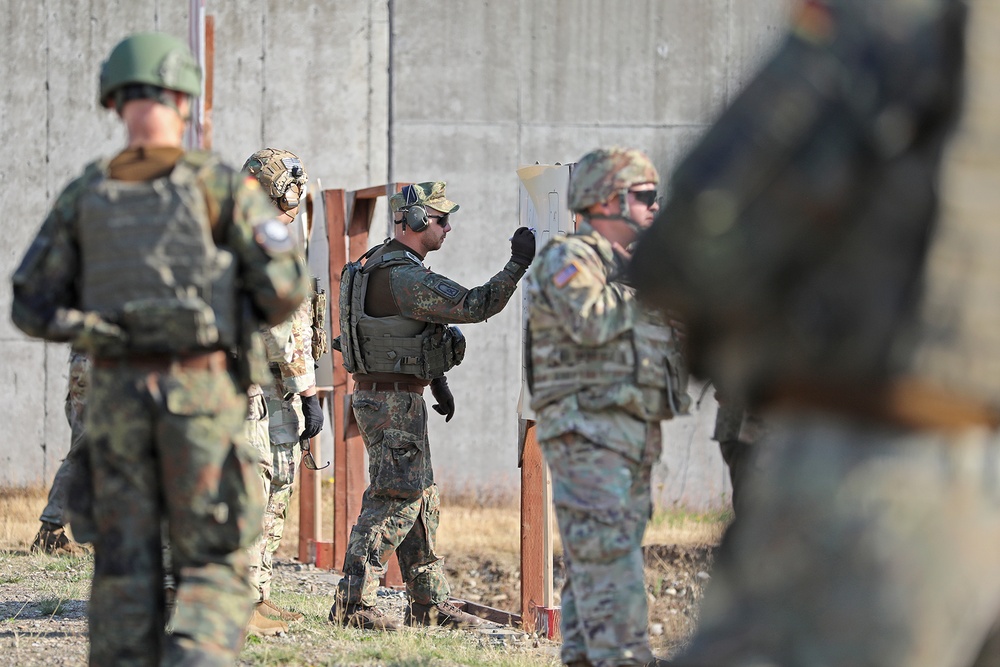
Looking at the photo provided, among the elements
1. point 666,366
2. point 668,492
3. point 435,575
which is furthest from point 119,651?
point 668,492

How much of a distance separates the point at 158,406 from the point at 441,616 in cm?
329

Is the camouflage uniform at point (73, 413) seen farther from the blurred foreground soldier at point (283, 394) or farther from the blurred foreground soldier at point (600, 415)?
the blurred foreground soldier at point (600, 415)

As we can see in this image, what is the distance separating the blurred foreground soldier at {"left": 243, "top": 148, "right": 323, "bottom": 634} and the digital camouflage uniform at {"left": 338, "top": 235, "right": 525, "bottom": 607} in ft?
0.93

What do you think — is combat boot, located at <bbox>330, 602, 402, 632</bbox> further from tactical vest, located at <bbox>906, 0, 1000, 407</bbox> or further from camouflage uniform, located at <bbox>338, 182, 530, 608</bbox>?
tactical vest, located at <bbox>906, 0, 1000, 407</bbox>

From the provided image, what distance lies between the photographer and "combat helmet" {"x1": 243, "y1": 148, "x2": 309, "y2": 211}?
263 inches

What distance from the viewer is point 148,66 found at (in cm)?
398

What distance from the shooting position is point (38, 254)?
4062 millimetres

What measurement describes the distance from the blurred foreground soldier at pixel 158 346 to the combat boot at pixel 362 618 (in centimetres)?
271

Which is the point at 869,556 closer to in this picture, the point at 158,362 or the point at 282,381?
the point at 158,362

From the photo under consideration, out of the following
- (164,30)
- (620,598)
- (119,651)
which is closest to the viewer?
(119,651)

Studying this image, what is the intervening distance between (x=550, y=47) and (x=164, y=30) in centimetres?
332

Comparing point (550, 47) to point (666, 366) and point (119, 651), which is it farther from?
point (119, 651)

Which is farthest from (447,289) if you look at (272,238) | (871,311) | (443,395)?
(871,311)

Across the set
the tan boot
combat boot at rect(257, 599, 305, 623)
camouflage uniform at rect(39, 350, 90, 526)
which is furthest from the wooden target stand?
camouflage uniform at rect(39, 350, 90, 526)
